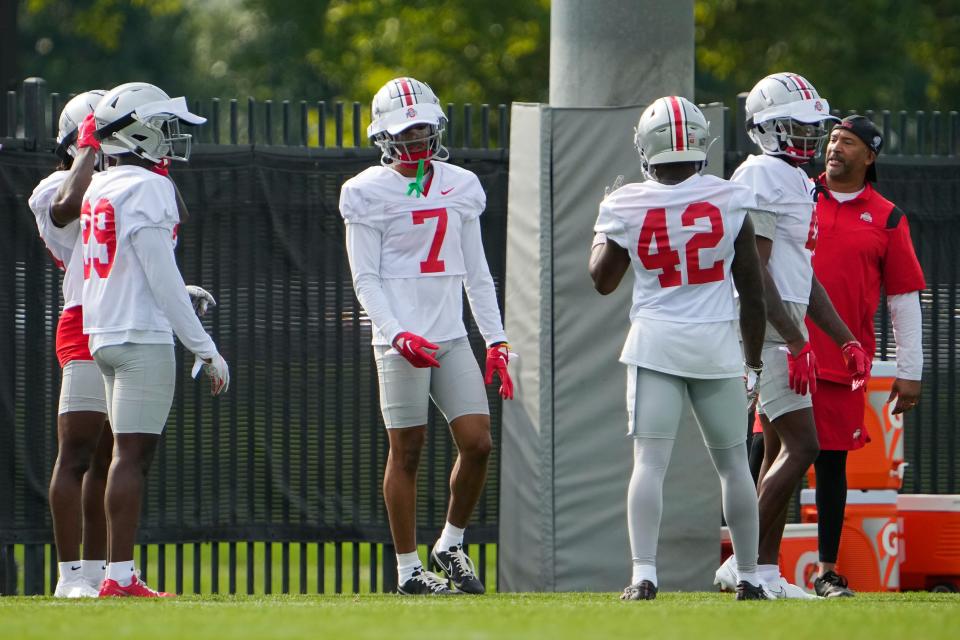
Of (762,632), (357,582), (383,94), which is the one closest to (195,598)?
(357,582)

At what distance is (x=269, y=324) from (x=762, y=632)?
13.3 feet

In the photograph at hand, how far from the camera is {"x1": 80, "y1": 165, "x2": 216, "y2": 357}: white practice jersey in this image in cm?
682

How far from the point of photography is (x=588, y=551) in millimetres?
8492

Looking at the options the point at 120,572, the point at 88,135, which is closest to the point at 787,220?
the point at 88,135

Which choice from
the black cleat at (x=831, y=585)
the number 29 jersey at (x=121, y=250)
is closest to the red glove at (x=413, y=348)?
the number 29 jersey at (x=121, y=250)

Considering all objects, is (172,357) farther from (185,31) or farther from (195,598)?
(185,31)

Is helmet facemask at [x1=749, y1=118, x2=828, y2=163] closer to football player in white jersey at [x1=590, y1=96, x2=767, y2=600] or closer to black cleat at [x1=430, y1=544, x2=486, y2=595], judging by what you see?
football player in white jersey at [x1=590, y1=96, x2=767, y2=600]

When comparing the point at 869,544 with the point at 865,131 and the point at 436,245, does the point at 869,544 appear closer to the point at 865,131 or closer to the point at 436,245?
the point at 865,131

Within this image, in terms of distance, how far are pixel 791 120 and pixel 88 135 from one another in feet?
9.75

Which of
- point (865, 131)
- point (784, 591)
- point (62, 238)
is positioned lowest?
point (784, 591)

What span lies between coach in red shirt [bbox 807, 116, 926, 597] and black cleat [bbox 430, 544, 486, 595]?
151cm

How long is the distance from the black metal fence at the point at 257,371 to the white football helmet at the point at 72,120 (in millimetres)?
823

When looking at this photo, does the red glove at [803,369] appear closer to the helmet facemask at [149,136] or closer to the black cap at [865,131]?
the black cap at [865,131]

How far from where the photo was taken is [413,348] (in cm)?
715
